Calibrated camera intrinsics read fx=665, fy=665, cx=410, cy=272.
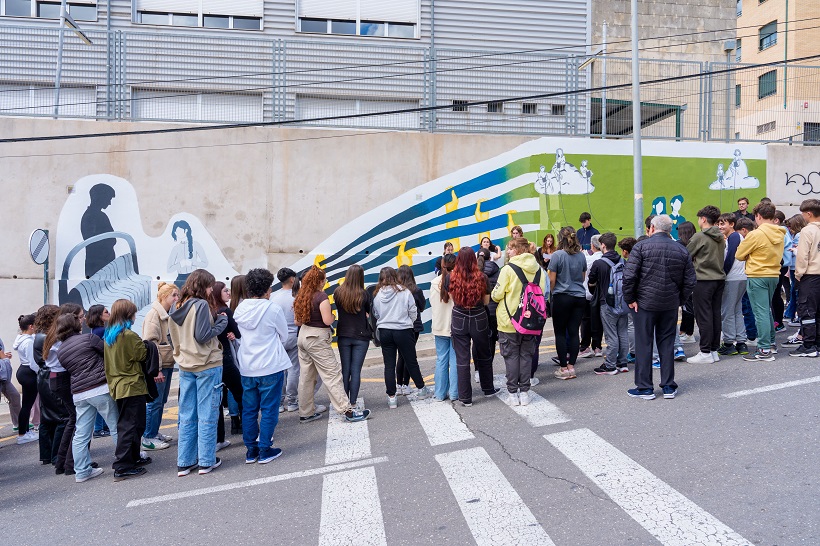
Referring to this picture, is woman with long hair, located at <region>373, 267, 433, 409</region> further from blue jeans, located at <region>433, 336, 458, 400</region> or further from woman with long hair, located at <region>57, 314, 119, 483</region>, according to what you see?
woman with long hair, located at <region>57, 314, 119, 483</region>

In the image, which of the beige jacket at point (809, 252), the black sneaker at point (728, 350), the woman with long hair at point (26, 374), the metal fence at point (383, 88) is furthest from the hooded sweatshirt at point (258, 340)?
the metal fence at point (383, 88)

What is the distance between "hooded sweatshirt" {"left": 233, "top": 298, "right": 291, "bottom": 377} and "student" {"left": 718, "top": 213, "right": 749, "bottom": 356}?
5825 millimetres

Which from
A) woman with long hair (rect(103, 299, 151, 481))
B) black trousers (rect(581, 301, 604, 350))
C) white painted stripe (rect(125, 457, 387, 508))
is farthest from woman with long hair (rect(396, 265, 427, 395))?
woman with long hair (rect(103, 299, 151, 481))

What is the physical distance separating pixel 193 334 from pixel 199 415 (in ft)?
2.54

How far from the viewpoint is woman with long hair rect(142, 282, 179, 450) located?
7.06m

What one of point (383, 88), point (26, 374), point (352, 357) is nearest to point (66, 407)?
point (26, 374)

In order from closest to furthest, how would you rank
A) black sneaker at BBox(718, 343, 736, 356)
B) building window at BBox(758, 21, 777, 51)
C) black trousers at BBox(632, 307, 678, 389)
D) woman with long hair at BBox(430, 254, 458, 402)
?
black trousers at BBox(632, 307, 678, 389) < woman with long hair at BBox(430, 254, 458, 402) < black sneaker at BBox(718, 343, 736, 356) < building window at BBox(758, 21, 777, 51)

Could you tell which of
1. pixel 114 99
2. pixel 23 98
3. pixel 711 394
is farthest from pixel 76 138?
pixel 711 394

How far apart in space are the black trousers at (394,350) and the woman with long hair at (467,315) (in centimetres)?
58

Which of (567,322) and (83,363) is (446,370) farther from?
(83,363)

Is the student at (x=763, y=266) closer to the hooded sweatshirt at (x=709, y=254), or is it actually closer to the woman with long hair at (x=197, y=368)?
the hooded sweatshirt at (x=709, y=254)

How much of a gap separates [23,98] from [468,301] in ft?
39.6

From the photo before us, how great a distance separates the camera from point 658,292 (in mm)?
7105

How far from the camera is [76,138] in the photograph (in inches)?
533
